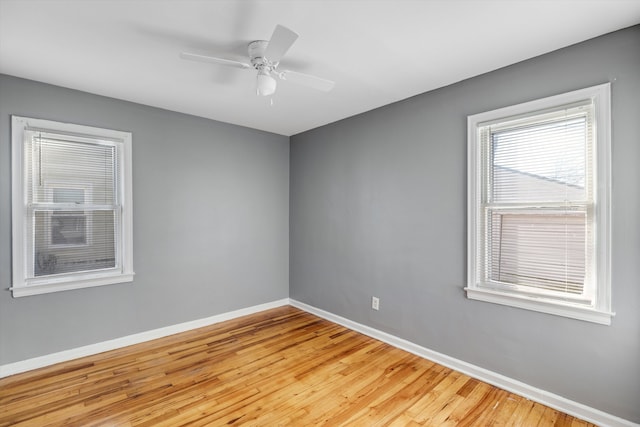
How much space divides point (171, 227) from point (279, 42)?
2506mm

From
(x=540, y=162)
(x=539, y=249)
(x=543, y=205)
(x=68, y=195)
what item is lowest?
(x=539, y=249)

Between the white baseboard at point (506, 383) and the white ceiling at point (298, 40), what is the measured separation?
242 cm

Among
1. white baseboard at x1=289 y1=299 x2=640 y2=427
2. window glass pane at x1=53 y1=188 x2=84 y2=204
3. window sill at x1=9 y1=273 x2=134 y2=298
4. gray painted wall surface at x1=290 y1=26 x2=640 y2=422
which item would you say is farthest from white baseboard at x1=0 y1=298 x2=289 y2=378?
white baseboard at x1=289 y1=299 x2=640 y2=427

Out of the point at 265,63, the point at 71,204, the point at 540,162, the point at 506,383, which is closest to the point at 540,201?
the point at 540,162

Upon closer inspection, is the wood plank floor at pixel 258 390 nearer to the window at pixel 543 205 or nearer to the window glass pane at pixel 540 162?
the window at pixel 543 205

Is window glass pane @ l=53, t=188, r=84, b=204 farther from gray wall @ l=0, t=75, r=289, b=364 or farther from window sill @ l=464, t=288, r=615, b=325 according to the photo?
window sill @ l=464, t=288, r=615, b=325

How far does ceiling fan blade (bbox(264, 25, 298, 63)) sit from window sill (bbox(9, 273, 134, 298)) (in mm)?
2608

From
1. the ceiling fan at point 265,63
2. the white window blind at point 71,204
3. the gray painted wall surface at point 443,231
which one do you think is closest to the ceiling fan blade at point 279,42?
the ceiling fan at point 265,63

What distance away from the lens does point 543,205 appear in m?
2.22

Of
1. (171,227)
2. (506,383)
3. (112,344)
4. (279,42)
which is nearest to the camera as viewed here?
(279,42)

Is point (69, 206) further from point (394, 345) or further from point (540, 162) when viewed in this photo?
point (540, 162)

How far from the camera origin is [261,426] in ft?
6.54

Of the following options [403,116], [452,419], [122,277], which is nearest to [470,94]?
[403,116]

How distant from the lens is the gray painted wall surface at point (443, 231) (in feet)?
6.26
